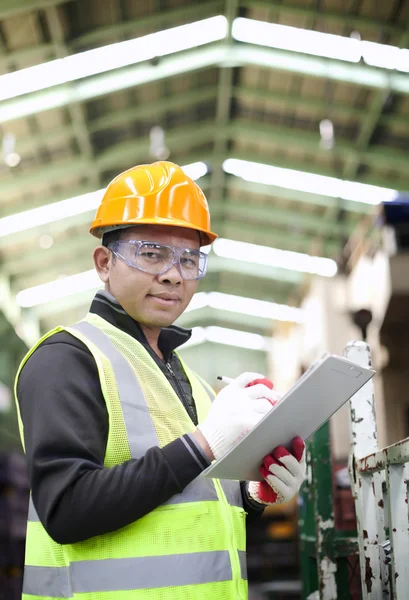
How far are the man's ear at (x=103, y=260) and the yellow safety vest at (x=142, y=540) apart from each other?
272 mm

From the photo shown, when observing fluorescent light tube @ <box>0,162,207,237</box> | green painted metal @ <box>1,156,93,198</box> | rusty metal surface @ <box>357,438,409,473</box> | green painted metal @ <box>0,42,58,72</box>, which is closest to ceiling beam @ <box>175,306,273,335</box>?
fluorescent light tube @ <box>0,162,207,237</box>

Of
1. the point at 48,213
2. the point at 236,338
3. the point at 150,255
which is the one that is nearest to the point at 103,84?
the point at 48,213

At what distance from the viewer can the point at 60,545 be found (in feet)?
6.50

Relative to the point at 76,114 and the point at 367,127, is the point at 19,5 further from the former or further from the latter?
the point at 367,127

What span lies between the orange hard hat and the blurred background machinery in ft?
15.1

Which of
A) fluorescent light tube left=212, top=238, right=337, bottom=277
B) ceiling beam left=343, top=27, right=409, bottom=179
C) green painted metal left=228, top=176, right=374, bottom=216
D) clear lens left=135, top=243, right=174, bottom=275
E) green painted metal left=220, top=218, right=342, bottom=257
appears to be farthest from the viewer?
fluorescent light tube left=212, top=238, right=337, bottom=277

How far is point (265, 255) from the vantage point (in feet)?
63.1

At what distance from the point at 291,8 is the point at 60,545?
955cm

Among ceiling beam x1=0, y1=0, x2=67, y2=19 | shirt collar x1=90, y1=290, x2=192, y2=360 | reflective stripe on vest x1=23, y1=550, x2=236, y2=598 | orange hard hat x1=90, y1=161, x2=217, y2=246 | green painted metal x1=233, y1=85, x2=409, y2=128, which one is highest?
green painted metal x1=233, y1=85, x2=409, y2=128

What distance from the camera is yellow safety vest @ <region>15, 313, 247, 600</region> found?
74.5 inches

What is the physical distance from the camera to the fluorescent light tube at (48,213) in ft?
47.4

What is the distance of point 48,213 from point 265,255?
6.51m

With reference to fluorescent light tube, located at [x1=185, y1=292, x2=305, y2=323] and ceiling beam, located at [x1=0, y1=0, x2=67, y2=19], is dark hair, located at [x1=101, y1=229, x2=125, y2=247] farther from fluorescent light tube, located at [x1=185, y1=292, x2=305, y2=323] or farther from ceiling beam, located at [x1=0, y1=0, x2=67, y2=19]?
fluorescent light tube, located at [x1=185, y1=292, x2=305, y2=323]

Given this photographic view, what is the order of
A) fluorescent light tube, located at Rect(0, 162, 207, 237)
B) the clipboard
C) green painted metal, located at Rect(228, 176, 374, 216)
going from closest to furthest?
the clipboard, fluorescent light tube, located at Rect(0, 162, 207, 237), green painted metal, located at Rect(228, 176, 374, 216)
